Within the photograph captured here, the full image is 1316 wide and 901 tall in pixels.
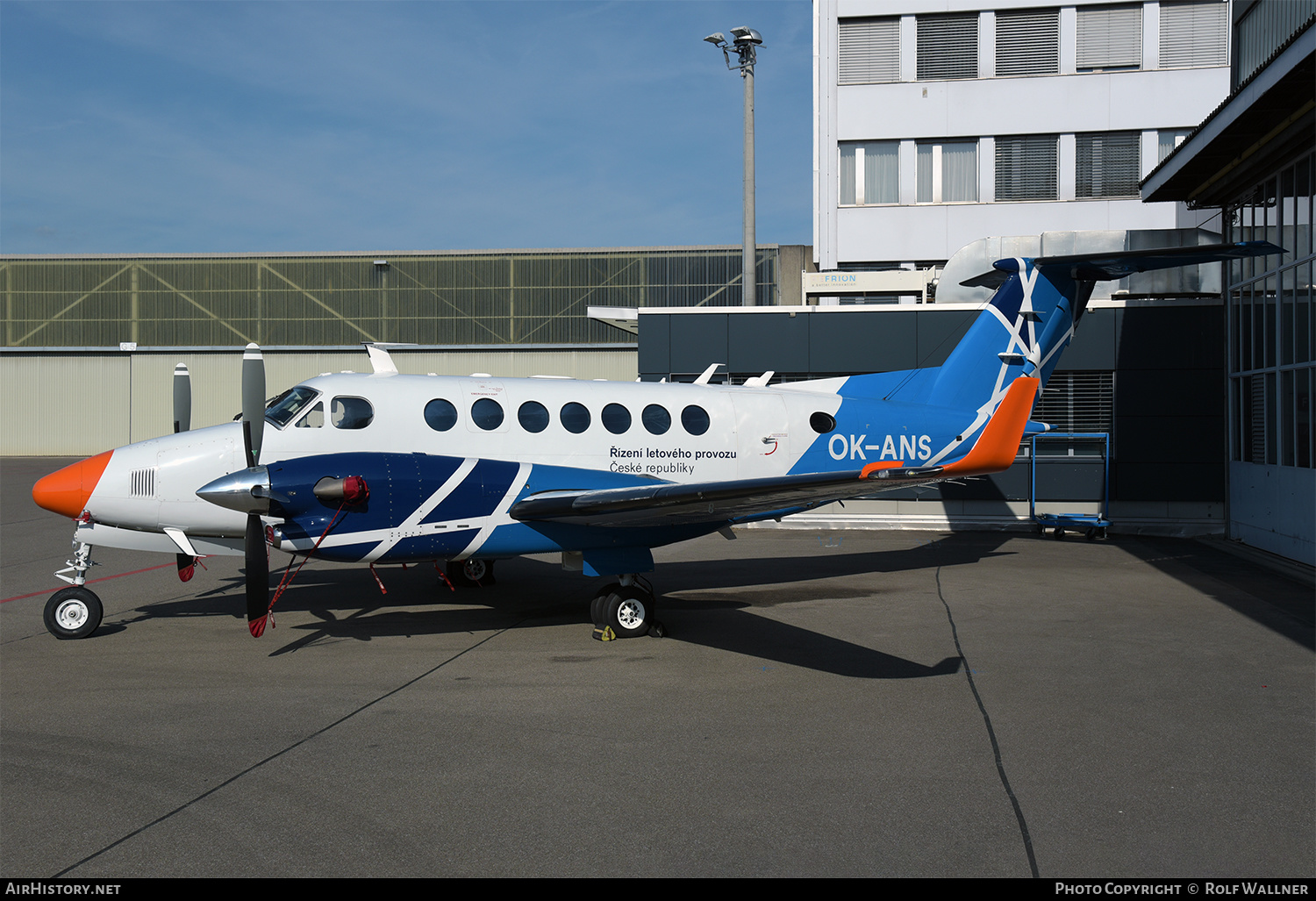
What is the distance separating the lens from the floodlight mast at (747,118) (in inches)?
872

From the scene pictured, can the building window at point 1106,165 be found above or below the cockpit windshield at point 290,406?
above

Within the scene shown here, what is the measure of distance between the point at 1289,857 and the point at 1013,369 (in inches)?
367

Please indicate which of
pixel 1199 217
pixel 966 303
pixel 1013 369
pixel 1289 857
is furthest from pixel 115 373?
pixel 1289 857

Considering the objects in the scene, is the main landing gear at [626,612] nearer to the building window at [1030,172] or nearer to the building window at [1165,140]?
the building window at [1030,172]

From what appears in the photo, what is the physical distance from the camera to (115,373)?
139 feet

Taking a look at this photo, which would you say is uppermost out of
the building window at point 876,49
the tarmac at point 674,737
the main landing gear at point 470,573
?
the building window at point 876,49

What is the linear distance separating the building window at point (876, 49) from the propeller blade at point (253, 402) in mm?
23390

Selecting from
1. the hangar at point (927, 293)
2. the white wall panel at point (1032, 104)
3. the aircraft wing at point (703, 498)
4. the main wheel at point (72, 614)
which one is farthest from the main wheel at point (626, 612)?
the white wall panel at point (1032, 104)

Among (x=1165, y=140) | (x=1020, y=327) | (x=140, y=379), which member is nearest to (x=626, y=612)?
(x=1020, y=327)

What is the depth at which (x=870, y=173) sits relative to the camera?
27.4 m

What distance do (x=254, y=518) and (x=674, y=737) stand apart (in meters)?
4.84

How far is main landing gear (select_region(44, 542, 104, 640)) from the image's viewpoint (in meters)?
9.18

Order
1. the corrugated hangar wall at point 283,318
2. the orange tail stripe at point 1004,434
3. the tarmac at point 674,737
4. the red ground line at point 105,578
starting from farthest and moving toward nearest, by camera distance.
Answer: the corrugated hangar wall at point 283,318 → the orange tail stripe at point 1004,434 → the red ground line at point 105,578 → the tarmac at point 674,737

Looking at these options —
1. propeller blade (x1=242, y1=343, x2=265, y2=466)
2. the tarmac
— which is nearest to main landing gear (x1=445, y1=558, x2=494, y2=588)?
the tarmac
